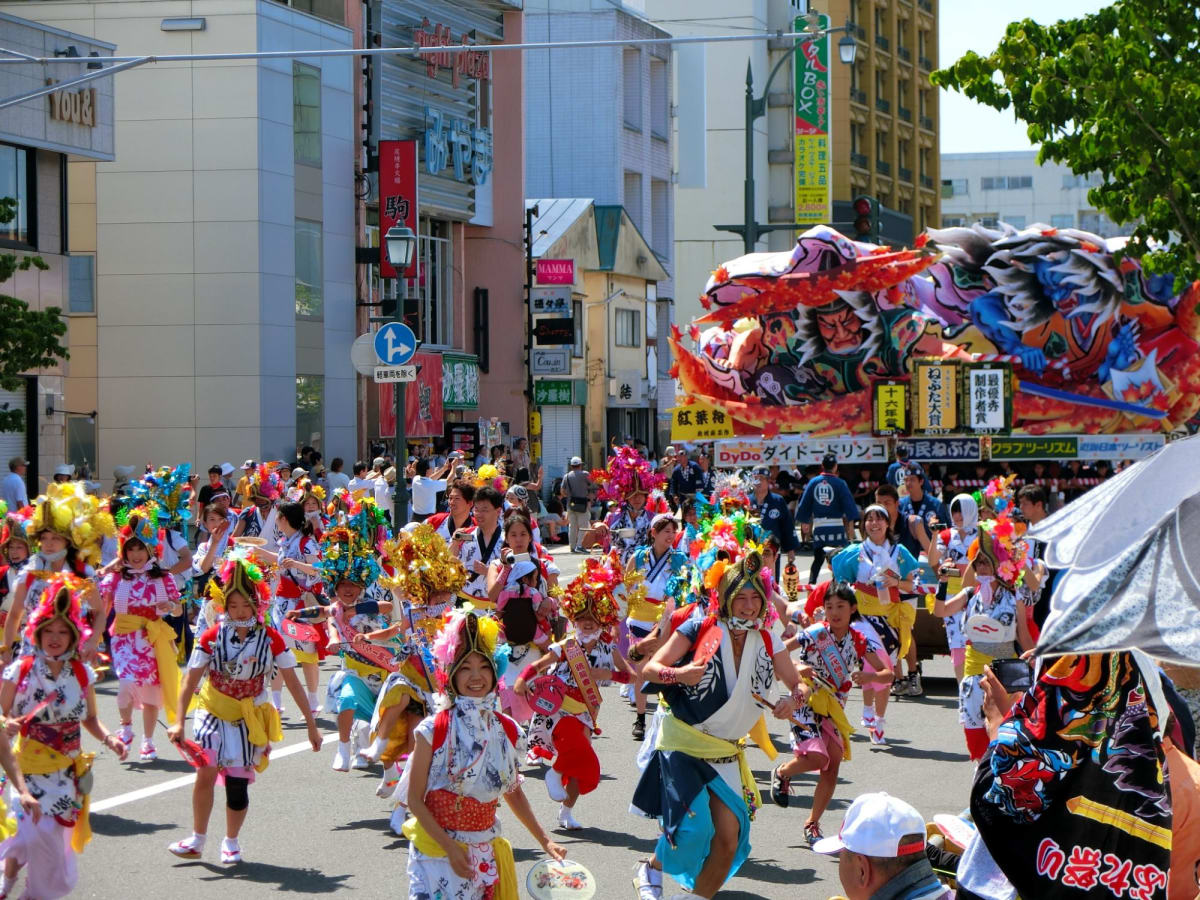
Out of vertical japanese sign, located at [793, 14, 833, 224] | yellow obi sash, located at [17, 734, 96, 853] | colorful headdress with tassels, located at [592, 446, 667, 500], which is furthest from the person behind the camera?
vertical japanese sign, located at [793, 14, 833, 224]

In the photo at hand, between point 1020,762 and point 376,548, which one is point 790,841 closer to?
point 376,548

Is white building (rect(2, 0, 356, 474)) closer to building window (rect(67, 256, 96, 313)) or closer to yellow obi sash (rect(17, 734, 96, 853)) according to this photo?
building window (rect(67, 256, 96, 313))

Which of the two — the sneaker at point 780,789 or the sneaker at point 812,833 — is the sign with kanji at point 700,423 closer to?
the sneaker at point 780,789

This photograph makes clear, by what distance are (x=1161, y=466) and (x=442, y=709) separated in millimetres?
2991

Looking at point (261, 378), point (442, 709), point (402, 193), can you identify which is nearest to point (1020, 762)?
point (442, 709)

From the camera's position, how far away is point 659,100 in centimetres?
5575

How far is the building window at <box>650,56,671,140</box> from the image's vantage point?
55156 mm

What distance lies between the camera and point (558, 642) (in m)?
10.5

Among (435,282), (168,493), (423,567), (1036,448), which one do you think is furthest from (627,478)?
(435,282)

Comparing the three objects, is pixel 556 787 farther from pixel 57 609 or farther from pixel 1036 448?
pixel 1036 448

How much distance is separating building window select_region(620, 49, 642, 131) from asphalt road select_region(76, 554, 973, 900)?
138ft

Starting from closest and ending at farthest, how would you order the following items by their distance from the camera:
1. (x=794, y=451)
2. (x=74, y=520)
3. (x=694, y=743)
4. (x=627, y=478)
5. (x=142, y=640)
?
(x=694, y=743) < (x=74, y=520) < (x=142, y=640) < (x=627, y=478) < (x=794, y=451)

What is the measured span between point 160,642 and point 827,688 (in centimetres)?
481

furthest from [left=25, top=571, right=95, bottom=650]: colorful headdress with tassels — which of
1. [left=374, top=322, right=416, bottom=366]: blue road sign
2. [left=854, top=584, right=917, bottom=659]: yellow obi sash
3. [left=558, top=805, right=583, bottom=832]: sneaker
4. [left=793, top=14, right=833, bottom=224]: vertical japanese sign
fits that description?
[left=793, top=14, right=833, bottom=224]: vertical japanese sign
